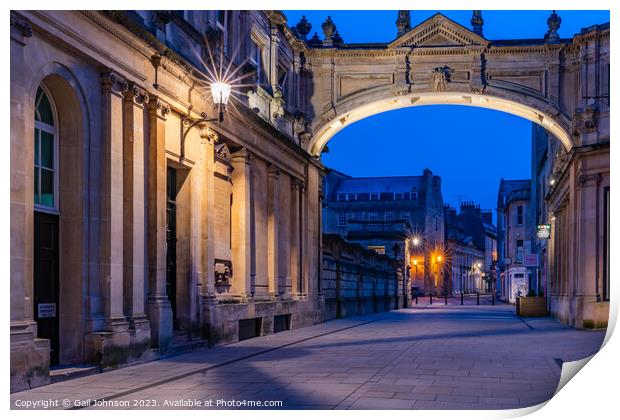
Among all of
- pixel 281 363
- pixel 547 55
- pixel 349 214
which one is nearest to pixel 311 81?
pixel 547 55

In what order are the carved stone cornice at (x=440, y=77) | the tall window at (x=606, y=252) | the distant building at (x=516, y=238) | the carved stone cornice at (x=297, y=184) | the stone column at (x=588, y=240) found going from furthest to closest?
the distant building at (x=516, y=238), the carved stone cornice at (x=440, y=77), the carved stone cornice at (x=297, y=184), the stone column at (x=588, y=240), the tall window at (x=606, y=252)

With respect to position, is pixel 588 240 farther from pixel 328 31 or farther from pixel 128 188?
pixel 128 188

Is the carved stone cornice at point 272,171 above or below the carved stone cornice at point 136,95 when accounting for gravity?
below

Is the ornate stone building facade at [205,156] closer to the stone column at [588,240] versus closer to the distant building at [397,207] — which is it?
the stone column at [588,240]

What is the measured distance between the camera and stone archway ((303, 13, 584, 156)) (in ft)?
97.2

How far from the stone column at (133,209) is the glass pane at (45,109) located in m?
1.93

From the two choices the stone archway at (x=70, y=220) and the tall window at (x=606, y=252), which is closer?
the stone archway at (x=70, y=220)

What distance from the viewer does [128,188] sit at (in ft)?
50.8

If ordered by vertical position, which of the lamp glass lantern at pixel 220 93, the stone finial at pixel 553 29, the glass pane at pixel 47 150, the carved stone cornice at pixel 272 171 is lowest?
the glass pane at pixel 47 150

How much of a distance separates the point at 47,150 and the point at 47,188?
632mm

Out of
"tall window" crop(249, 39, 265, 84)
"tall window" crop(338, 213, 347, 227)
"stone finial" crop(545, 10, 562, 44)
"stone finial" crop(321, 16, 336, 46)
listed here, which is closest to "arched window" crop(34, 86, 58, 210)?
"tall window" crop(249, 39, 265, 84)

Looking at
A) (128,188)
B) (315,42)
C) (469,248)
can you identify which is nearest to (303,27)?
(315,42)

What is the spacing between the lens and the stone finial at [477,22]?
29.8 m

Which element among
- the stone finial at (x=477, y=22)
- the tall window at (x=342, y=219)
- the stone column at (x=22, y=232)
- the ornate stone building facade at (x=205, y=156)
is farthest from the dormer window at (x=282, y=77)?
the tall window at (x=342, y=219)
